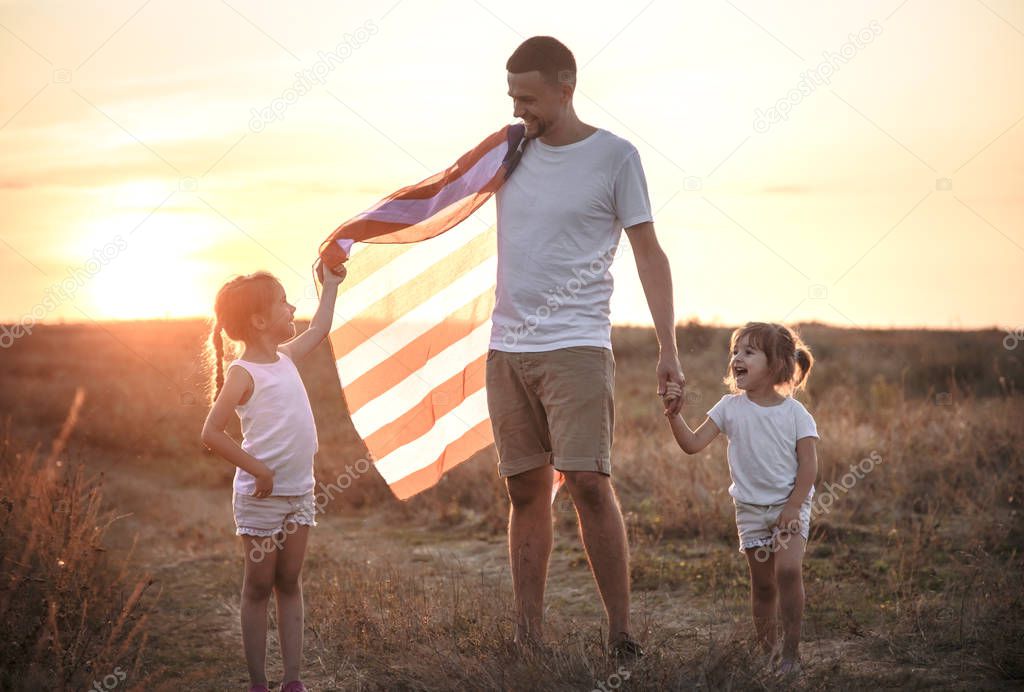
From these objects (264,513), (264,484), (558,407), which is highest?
(558,407)

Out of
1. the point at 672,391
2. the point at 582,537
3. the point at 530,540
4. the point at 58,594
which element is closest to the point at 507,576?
the point at 530,540

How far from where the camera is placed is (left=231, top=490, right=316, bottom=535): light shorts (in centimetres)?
406

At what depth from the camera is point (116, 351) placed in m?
29.5

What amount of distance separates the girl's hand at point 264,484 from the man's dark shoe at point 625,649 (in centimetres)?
149

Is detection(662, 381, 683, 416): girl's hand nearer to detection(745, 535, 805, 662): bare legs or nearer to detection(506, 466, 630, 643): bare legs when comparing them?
detection(506, 466, 630, 643): bare legs

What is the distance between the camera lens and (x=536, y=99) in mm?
4074

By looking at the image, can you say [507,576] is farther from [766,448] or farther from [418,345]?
[766,448]

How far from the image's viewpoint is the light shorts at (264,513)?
13.3 ft

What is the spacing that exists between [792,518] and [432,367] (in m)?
1.85

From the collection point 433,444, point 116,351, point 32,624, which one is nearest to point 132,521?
point 32,624

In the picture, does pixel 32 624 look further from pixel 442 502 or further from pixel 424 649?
pixel 442 502

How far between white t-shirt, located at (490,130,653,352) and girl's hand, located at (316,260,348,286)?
2.69 ft

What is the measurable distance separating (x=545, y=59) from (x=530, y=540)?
200 cm

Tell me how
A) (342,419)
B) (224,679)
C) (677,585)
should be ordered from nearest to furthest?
1. (224,679)
2. (677,585)
3. (342,419)
